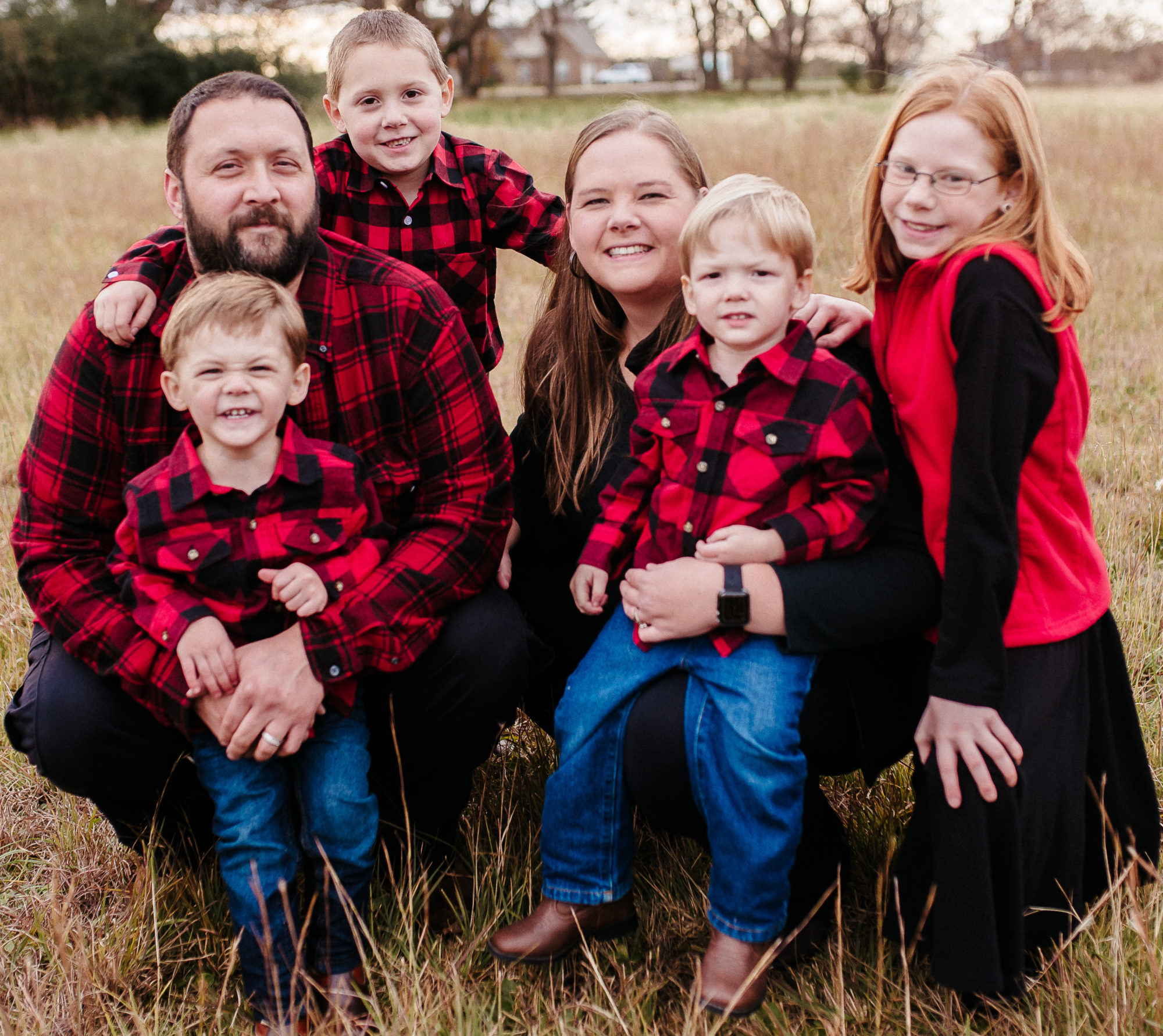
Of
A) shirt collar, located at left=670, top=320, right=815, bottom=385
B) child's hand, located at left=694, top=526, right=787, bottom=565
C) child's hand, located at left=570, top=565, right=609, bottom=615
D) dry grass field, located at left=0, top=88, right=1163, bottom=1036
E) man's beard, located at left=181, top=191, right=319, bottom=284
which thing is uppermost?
man's beard, located at left=181, top=191, right=319, bottom=284

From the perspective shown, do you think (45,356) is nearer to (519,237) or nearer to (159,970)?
(519,237)

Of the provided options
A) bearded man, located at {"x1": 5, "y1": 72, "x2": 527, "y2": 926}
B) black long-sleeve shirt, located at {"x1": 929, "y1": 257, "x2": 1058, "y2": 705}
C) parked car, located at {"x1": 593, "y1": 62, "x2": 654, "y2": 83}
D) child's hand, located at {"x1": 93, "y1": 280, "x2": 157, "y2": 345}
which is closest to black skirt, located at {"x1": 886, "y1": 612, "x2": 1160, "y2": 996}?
black long-sleeve shirt, located at {"x1": 929, "y1": 257, "x2": 1058, "y2": 705}

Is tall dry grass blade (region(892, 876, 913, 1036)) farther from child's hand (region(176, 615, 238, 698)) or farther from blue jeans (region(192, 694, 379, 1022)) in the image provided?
Result: child's hand (region(176, 615, 238, 698))

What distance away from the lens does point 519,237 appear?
365cm

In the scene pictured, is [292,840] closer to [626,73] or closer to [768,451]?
[768,451]

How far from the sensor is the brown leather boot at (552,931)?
215cm

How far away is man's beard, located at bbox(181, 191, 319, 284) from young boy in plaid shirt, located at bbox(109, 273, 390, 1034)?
6.4 inches

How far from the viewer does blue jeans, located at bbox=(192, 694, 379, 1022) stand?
2.10m

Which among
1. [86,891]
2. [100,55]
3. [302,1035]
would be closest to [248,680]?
[302,1035]

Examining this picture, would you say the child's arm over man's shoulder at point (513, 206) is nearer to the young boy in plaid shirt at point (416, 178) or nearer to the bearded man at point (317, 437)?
the young boy in plaid shirt at point (416, 178)

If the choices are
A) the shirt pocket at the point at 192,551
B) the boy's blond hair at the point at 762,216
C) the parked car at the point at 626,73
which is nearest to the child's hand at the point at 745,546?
the boy's blond hair at the point at 762,216

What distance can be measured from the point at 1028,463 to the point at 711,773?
2.74 feet

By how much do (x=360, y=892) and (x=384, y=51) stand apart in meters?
2.52

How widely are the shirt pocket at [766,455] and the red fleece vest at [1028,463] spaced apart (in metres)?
0.22
